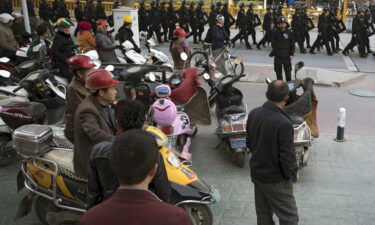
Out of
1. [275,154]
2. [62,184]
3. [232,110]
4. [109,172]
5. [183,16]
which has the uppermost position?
[183,16]

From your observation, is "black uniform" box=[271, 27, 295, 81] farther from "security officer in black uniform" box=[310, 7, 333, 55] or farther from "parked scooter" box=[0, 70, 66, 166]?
"security officer in black uniform" box=[310, 7, 333, 55]

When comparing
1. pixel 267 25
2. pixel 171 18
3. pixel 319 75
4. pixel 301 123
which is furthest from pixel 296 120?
pixel 171 18

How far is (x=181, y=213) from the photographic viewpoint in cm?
199

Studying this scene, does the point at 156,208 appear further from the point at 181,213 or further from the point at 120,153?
the point at 120,153

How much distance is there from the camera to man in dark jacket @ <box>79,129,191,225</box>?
192cm

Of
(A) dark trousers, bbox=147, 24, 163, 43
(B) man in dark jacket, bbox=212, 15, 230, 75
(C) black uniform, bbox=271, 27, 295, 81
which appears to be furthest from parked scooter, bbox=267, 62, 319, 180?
(A) dark trousers, bbox=147, 24, 163, 43

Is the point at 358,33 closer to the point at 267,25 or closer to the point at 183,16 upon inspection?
the point at 267,25

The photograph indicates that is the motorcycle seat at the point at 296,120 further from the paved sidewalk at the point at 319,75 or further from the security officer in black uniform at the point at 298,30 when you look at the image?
the security officer in black uniform at the point at 298,30

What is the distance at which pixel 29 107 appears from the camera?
19.8 feet

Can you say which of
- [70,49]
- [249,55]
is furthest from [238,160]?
[249,55]

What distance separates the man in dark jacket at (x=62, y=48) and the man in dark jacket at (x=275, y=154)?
523 centimetres

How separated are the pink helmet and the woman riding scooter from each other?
1357 millimetres

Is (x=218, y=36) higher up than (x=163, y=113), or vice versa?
(x=218, y=36)

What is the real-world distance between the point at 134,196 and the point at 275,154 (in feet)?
6.65
